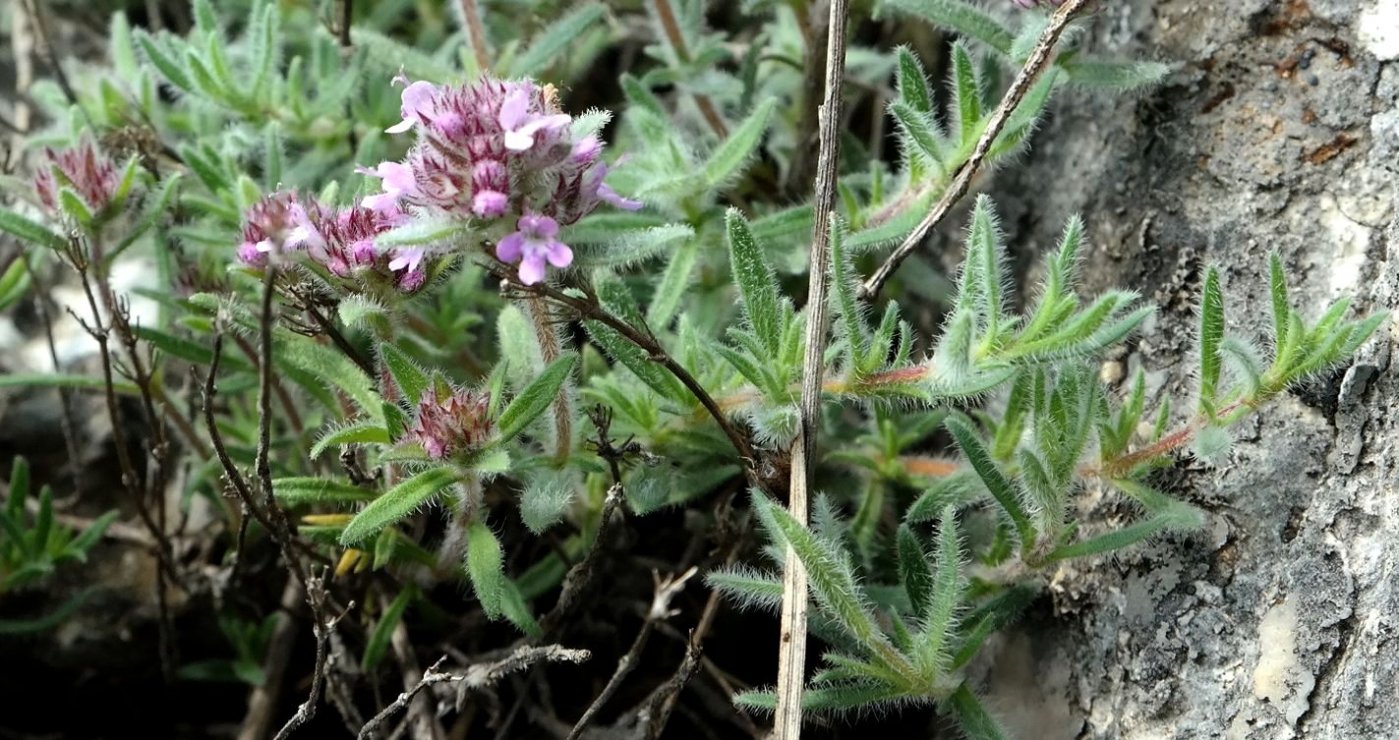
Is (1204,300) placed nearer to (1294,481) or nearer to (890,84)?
(1294,481)

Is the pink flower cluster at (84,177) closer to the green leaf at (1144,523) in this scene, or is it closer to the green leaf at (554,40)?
the green leaf at (554,40)

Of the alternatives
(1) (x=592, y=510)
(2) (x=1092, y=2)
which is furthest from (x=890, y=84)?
(1) (x=592, y=510)

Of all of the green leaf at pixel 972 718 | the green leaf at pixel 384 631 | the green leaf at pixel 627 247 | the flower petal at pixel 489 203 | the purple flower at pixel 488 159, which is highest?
the purple flower at pixel 488 159

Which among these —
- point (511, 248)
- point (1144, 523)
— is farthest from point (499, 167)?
point (1144, 523)

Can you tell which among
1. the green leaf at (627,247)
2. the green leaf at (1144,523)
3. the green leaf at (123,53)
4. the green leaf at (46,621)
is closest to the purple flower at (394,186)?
the green leaf at (627,247)

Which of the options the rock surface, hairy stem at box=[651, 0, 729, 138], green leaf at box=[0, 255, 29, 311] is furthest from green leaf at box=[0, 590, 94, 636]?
the rock surface

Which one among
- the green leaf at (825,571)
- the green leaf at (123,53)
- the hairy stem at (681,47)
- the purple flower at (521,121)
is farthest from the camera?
the green leaf at (123,53)

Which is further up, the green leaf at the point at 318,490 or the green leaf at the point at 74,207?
the green leaf at the point at 74,207
